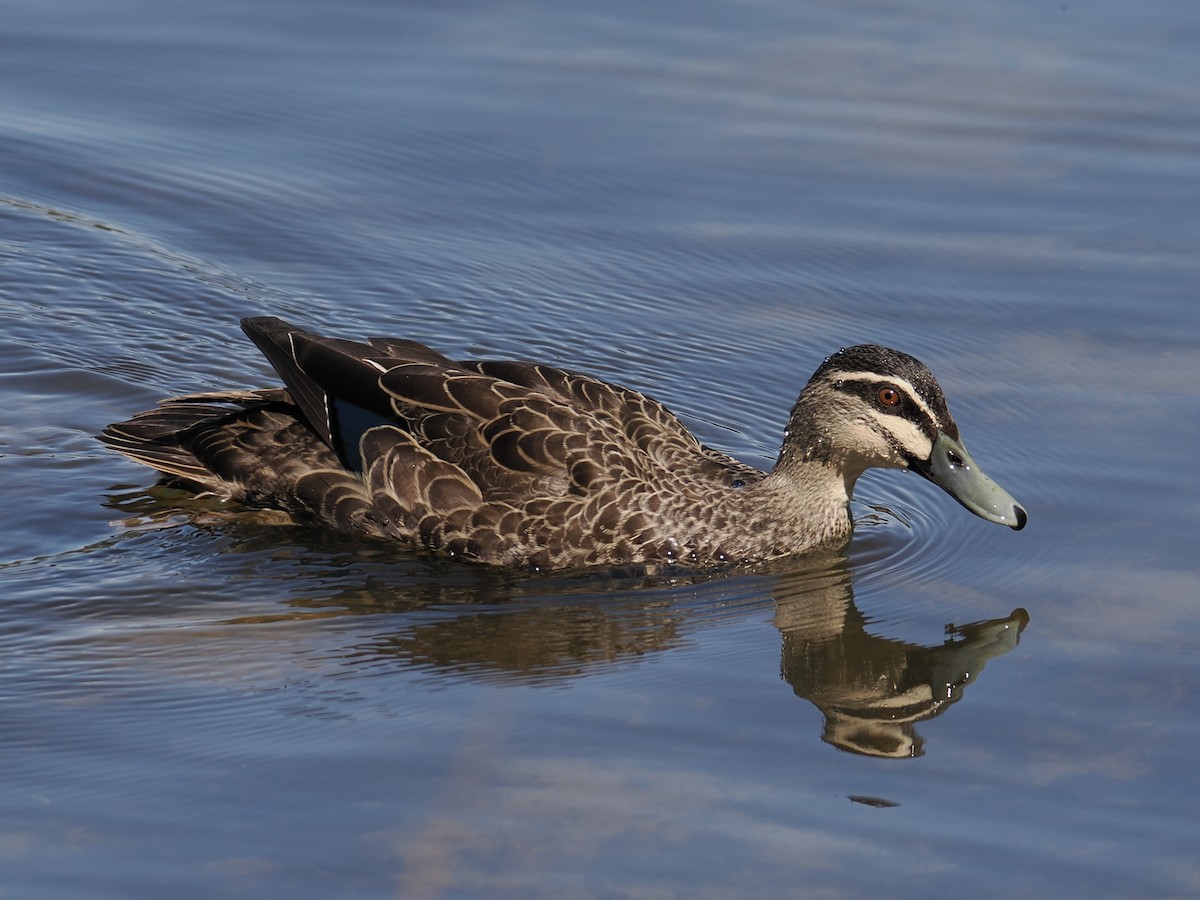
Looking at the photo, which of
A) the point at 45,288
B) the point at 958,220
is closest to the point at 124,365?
the point at 45,288

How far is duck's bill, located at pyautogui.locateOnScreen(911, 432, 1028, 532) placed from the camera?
9578 millimetres

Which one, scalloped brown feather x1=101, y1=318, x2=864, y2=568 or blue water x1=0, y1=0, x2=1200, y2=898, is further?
scalloped brown feather x1=101, y1=318, x2=864, y2=568

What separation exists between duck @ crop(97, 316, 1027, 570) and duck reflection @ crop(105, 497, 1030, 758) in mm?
180

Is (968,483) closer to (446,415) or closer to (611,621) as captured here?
(611,621)

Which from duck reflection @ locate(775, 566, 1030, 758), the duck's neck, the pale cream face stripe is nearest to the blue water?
duck reflection @ locate(775, 566, 1030, 758)

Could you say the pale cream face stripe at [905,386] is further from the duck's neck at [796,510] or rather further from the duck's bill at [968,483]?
the duck's neck at [796,510]

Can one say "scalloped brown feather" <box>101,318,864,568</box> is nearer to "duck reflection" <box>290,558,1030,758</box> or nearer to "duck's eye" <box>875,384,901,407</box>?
"duck reflection" <box>290,558,1030,758</box>

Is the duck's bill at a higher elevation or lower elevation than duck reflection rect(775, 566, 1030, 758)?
higher

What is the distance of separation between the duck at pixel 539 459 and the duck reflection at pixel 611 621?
180 mm

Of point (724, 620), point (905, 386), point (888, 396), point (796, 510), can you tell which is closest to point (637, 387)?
point (796, 510)

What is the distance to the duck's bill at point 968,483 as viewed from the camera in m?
9.58

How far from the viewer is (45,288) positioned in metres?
12.3

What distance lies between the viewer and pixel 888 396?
9672mm

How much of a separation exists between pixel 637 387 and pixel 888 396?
96.4 inches
